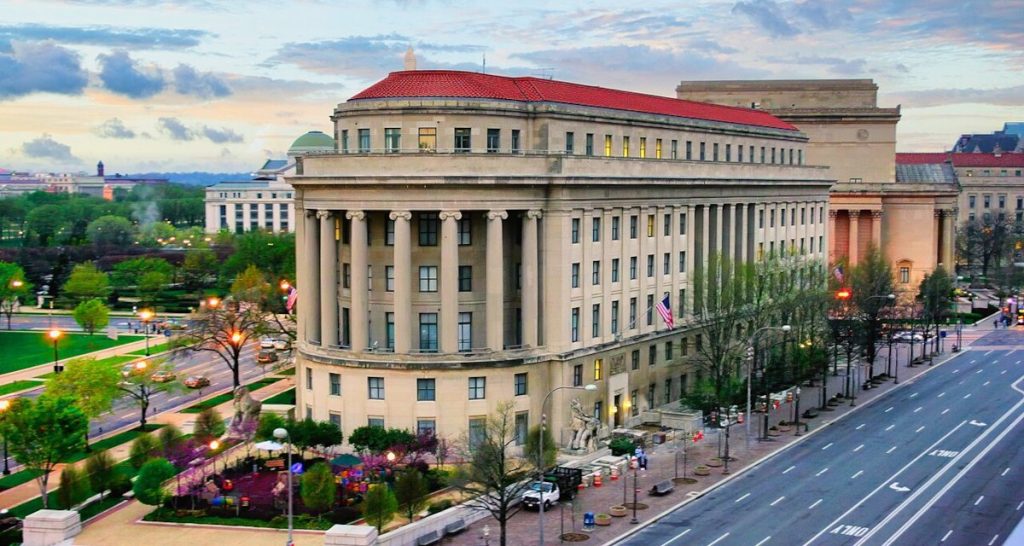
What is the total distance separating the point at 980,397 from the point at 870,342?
1184 cm

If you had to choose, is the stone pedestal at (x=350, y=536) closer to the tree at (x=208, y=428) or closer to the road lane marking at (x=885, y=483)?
the tree at (x=208, y=428)

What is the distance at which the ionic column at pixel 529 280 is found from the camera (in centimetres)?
7338

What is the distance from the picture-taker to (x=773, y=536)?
5447cm

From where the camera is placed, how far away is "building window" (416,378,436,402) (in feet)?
231

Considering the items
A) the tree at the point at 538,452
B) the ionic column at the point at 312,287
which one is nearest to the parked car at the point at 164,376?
the ionic column at the point at 312,287

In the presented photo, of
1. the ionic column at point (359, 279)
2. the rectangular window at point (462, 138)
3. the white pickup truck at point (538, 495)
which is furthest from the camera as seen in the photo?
the rectangular window at point (462, 138)

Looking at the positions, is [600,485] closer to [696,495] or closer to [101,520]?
[696,495]

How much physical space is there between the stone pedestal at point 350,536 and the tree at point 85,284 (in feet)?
371

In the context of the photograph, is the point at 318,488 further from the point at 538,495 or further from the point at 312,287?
the point at 312,287

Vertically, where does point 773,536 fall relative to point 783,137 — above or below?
below

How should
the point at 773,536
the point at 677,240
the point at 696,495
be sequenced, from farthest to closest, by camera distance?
the point at 677,240 → the point at 696,495 → the point at 773,536

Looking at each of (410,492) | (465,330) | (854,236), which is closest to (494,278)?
(465,330)

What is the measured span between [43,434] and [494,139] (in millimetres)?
33109

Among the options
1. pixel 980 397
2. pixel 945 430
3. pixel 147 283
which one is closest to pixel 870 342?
pixel 980 397
